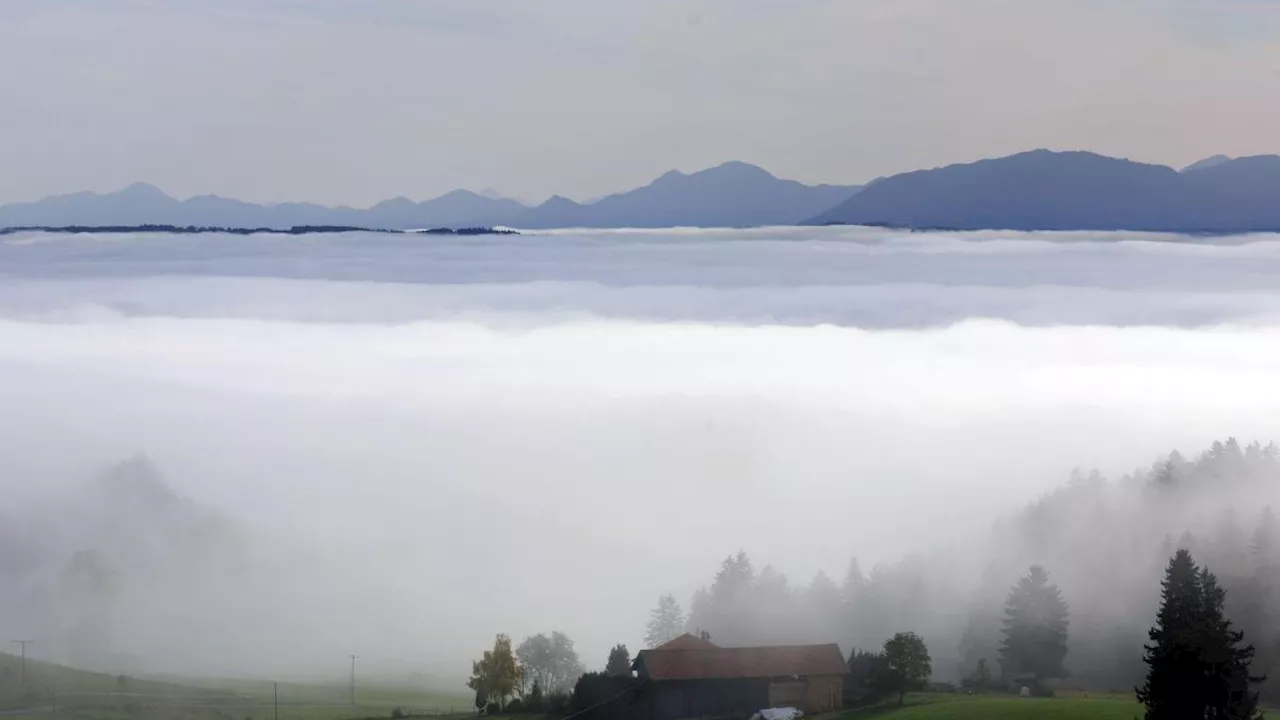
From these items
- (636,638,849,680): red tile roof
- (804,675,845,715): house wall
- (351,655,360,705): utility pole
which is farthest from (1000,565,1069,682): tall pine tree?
(351,655,360,705): utility pole

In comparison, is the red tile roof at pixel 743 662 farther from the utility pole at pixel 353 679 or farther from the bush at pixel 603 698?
the utility pole at pixel 353 679

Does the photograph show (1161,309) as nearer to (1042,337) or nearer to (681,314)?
(1042,337)

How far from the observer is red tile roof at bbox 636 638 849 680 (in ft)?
160

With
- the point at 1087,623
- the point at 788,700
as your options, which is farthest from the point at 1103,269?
the point at 788,700

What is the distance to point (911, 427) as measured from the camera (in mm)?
86188

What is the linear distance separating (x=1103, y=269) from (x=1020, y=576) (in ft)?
127

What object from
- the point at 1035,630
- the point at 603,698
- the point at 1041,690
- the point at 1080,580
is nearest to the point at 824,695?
the point at 1041,690

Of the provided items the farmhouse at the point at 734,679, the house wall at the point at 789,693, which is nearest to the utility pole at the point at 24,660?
the farmhouse at the point at 734,679

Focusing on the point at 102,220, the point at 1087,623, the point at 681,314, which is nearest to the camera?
the point at 1087,623

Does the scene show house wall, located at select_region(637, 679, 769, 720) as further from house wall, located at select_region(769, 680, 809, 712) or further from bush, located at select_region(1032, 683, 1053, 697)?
bush, located at select_region(1032, 683, 1053, 697)

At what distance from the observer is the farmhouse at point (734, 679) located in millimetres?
46750

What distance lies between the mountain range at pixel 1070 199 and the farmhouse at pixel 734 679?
133 feet

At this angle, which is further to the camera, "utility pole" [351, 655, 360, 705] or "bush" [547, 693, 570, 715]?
"utility pole" [351, 655, 360, 705]

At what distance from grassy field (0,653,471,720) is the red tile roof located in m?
7.99
